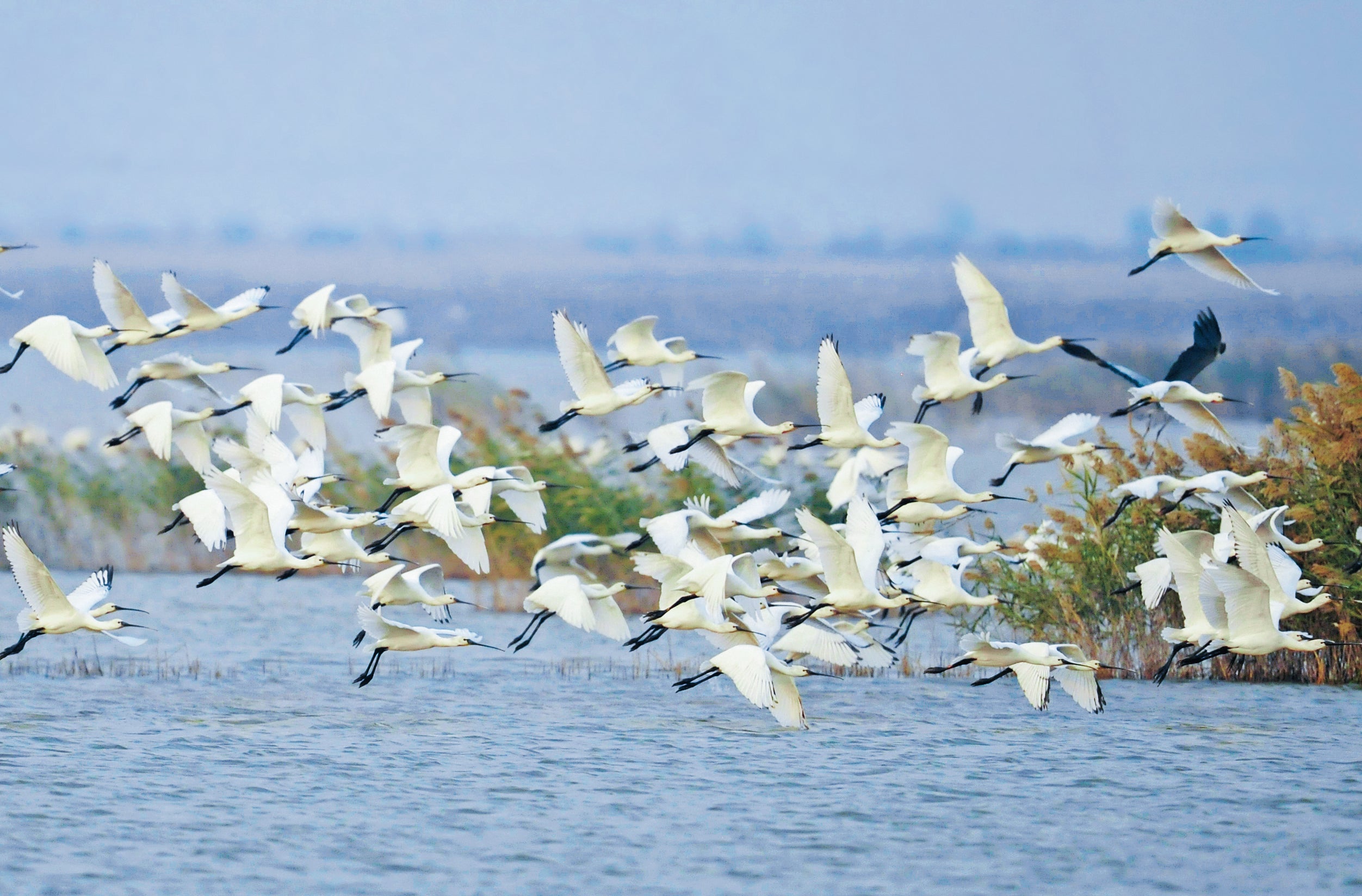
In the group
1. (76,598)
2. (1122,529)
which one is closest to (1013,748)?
(1122,529)

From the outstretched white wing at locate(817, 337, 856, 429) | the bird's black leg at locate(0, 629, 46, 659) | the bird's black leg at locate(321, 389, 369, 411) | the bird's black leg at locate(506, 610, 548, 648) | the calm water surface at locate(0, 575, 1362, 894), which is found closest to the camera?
the calm water surface at locate(0, 575, 1362, 894)

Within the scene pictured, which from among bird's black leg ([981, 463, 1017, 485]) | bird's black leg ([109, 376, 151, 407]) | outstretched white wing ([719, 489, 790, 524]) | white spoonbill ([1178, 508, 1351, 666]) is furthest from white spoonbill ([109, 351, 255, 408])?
white spoonbill ([1178, 508, 1351, 666])

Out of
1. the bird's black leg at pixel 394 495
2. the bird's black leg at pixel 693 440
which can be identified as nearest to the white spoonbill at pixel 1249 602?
the bird's black leg at pixel 693 440

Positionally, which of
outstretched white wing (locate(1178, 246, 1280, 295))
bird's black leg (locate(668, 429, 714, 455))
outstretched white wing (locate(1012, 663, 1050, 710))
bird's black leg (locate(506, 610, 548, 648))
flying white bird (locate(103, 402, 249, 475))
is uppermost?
outstretched white wing (locate(1178, 246, 1280, 295))

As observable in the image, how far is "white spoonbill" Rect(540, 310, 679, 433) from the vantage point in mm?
12719

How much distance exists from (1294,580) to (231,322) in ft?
23.6

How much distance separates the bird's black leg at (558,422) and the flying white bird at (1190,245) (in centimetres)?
368

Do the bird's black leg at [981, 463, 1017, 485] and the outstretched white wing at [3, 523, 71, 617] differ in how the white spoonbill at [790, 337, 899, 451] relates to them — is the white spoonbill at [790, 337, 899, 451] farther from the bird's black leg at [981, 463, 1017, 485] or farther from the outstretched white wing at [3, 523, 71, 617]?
the outstretched white wing at [3, 523, 71, 617]

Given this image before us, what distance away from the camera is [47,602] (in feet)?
39.9

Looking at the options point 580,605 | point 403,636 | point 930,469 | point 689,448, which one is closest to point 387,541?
point 403,636

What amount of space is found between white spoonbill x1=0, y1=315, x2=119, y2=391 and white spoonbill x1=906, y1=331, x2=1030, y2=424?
5.22 meters

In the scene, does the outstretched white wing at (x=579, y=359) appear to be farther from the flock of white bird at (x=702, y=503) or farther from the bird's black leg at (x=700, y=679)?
the bird's black leg at (x=700, y=679)

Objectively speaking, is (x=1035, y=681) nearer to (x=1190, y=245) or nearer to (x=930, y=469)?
(x=930, y=469)

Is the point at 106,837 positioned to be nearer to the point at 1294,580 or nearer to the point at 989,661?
the point at 989,661
